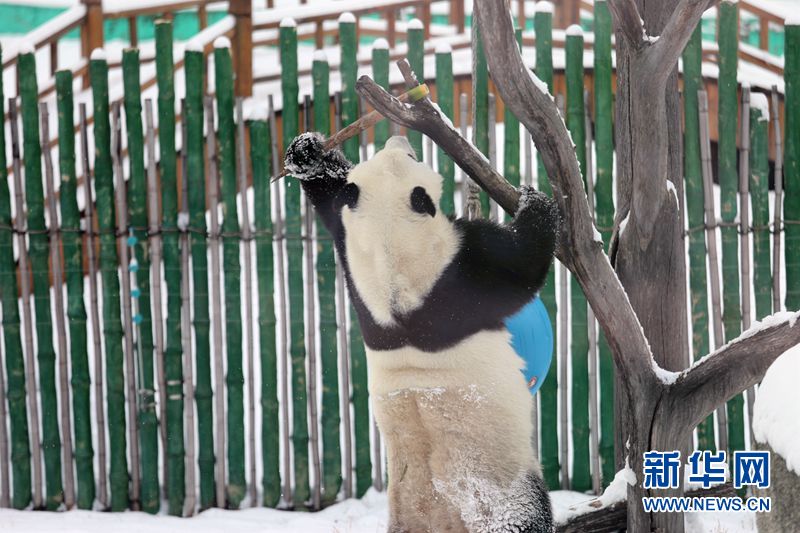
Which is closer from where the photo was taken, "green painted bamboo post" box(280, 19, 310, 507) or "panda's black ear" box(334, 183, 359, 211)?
"panda's black ear" box(334, 183, 359, 211)

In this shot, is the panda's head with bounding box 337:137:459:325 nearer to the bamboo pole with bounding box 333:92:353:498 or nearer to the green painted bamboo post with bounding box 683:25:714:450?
the bamboo pole with bounding box 333:92:353:498

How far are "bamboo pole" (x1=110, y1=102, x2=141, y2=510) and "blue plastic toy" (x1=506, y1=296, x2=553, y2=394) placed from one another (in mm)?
2088

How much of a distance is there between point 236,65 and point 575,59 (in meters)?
2.26

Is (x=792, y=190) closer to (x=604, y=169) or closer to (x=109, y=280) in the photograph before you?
(x=604, y=169)

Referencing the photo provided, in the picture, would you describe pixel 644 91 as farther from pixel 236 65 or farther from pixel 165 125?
pixel 236 65

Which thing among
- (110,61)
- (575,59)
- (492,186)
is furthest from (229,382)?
(110,61)

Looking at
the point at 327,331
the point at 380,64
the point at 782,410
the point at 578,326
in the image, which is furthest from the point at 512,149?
the point at 782,410

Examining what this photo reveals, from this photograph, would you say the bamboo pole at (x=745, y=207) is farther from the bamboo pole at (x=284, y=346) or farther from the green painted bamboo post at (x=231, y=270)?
the green painted bamboo post at (x=231, y=270)

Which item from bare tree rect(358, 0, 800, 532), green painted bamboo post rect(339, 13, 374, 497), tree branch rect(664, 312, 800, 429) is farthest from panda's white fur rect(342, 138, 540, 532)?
green painted bamboo post rect(339, 13, 374, 497)

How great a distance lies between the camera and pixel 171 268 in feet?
11.5

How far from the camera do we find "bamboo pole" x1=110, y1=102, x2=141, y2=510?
3.52 metres

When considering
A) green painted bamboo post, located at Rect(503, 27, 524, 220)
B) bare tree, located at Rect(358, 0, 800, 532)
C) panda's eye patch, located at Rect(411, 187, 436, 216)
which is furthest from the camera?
green painted bamboo post, located at Rect(503, 27, 524, 220)

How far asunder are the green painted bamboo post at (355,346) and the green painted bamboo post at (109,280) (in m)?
0.84

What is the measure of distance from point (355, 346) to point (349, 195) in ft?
6.03
